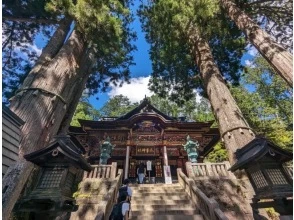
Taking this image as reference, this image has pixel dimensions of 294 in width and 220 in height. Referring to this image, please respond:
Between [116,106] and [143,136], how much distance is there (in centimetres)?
2328

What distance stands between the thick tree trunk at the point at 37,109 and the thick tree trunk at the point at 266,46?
6.75m

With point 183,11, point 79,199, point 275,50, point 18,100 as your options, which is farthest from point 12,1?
point 275,50

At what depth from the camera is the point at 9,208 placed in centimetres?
368

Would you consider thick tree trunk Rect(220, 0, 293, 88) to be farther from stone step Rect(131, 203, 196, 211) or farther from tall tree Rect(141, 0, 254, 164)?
stone step Rect(131, 203, 196, 211)

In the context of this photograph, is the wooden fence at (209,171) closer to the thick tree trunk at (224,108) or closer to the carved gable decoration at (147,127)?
the thick tree trunk at (224,108)

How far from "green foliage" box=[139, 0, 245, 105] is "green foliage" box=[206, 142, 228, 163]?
5101 millimetres

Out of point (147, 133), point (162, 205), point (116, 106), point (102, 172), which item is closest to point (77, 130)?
point (147, 133)

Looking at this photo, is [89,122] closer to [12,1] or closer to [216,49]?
[12,1]

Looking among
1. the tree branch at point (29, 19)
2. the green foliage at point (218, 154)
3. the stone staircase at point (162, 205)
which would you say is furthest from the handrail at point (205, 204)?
the tree branch at point (29, 19)

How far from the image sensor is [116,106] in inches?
1467

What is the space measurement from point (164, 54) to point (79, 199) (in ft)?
28.3

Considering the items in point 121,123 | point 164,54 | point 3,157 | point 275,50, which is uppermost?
point 164,54

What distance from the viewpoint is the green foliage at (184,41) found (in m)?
8.62

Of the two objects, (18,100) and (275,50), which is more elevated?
(275,50)
